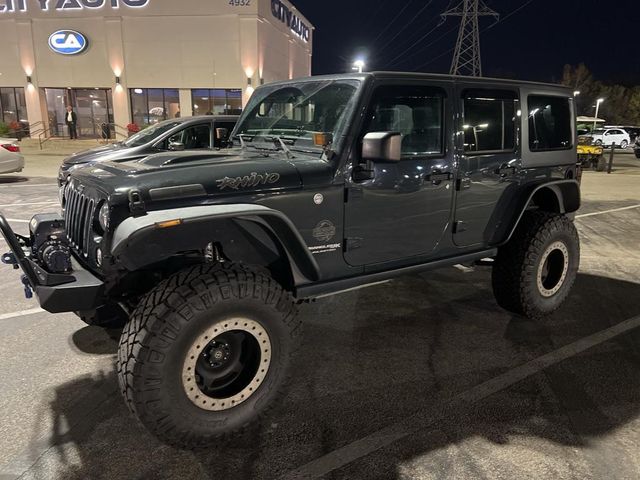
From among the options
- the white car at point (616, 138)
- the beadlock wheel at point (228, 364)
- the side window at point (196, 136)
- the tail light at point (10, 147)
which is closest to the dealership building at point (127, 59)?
the tail light at point (10, 147)

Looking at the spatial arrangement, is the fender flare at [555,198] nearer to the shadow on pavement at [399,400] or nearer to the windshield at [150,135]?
the shadow on pavement at [399,400]

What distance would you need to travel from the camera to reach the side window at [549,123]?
4.47 metres

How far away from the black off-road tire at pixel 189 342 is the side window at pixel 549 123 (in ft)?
9.23

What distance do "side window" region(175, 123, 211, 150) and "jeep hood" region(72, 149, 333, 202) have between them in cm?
570

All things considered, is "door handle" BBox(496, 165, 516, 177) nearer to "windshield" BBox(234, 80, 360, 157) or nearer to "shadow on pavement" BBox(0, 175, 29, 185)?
"windshield" BBox(234, 80, 360, 157)

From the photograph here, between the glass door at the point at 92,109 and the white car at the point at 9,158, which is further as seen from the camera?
the glass door at the point at 92,109

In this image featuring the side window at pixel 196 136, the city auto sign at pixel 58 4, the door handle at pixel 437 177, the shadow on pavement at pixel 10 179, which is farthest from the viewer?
the city auto sign at pixel 58 4

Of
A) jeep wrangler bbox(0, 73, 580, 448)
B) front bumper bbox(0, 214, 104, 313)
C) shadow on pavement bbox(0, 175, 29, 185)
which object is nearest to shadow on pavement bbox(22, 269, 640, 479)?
jeep wrangler bbox(0, 73, 580, 448)

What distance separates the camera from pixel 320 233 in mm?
3260

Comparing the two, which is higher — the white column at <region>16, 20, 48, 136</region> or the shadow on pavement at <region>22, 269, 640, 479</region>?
the white column at <region>16, 20, 48, 136</region>

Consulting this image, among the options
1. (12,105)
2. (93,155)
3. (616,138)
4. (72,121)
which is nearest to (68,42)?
(12,105)

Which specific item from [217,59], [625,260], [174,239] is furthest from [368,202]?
[217,59]

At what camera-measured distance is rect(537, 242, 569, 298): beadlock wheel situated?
4652 millimetres

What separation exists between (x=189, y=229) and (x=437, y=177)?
6.08ft
